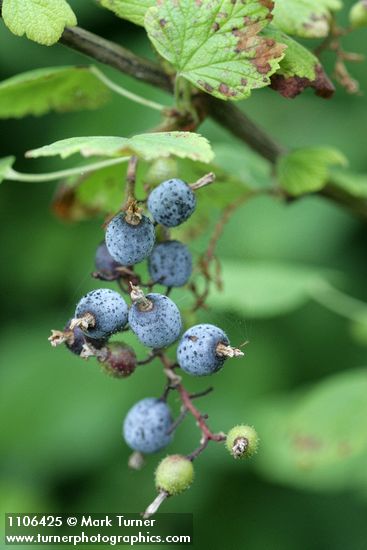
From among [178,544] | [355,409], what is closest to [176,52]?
[355,409]

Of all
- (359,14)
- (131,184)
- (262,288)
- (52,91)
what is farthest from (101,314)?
(262,288)

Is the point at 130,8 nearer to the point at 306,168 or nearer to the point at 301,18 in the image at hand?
the point at 301,18

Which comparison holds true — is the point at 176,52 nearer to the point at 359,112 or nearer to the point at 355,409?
the point at 355,409

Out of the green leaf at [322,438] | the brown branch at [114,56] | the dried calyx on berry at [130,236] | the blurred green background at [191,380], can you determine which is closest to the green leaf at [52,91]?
the brown branch at [114,56]

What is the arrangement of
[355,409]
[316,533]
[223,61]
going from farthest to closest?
[316,533] → [355,409] → [223,61]

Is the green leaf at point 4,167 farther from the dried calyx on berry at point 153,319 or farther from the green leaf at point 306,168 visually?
the green leaf at point 306,168
